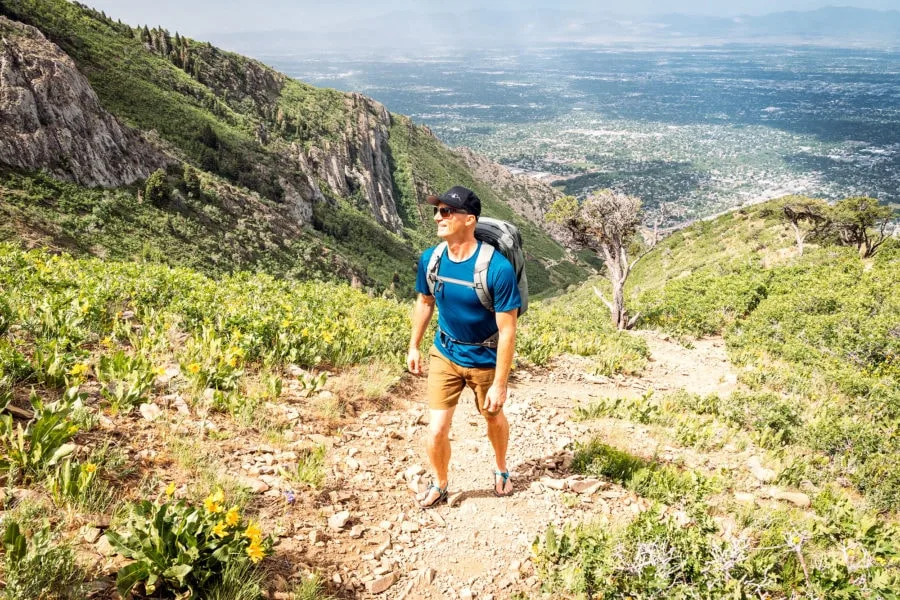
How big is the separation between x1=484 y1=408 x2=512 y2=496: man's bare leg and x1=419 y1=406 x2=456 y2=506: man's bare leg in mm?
339

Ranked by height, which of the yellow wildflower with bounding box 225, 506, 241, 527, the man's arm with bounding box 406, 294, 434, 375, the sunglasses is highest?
the sunglasses

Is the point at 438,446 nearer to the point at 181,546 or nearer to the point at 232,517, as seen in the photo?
the point at 232,517

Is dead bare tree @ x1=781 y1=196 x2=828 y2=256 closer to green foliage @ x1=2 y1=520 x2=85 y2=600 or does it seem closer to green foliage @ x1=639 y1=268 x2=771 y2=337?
green foliage @ x1=639 y1=268 x2=771 y2=337

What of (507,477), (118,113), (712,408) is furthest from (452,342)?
(118,113)

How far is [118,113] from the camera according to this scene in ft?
160

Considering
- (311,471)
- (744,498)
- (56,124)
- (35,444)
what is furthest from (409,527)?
(56,124)

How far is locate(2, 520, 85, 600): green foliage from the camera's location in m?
2.13

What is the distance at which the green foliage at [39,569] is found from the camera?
2.13 metres

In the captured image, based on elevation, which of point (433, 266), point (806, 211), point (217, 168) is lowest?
point (806, 211)

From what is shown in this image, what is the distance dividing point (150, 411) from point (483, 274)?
10.0 feet

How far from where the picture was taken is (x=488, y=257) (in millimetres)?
3537

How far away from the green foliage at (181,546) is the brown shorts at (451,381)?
5.53ft

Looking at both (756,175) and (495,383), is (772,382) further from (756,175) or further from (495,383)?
(756,175)

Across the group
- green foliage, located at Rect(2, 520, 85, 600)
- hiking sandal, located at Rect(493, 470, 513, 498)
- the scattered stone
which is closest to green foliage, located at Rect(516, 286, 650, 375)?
hiking sandal, located at Rect(493, 470, 513, 498)
